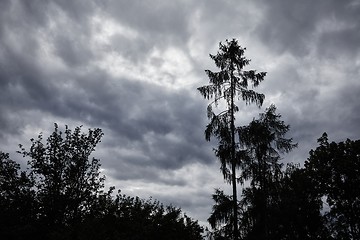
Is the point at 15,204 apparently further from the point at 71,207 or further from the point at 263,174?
the point at 263,174

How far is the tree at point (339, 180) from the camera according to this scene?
2553 centimetres

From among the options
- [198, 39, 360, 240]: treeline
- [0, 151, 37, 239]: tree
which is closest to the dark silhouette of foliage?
[198, 39, 360, 240]: treeline

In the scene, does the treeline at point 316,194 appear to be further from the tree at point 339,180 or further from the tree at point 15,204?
the tree at point 15,204

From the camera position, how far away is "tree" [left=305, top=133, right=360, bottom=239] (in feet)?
83.8

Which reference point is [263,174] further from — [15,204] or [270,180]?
[15,204]

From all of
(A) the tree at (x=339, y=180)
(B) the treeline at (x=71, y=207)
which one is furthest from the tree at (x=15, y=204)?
(A) the tree at (x=339, y=180)

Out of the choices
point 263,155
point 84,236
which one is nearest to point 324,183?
point 263,155

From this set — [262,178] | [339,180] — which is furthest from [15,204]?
[339,180]

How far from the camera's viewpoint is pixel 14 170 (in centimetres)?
2555

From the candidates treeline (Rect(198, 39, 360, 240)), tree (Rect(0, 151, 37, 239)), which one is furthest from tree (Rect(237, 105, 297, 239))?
tree (Rect(0, 151, 37, 239))

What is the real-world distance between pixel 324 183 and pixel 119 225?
19.3 metres

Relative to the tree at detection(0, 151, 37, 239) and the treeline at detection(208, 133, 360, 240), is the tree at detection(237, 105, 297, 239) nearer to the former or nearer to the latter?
the treeline at detection(208, 133, 360, 240)

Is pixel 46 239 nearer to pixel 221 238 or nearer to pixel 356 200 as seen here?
pixel 221 238

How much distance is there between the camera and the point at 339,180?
26625mm
